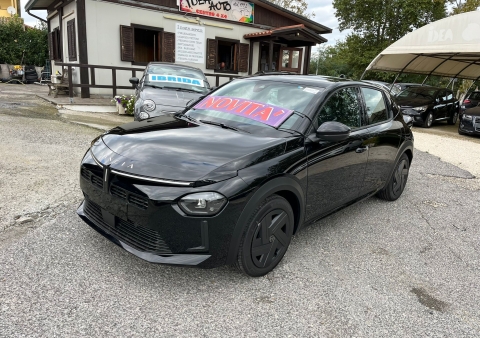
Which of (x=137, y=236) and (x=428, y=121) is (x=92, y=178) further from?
(x=428, y=121)

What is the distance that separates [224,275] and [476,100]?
47.3 feet

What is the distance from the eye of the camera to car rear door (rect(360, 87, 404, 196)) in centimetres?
396

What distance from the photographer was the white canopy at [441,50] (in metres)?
11.1

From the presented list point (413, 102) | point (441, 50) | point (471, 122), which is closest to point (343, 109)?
point (471, 122)

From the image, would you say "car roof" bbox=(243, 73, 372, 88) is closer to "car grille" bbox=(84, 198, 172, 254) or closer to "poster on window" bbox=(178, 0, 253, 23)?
"car grille" bbox=(84, 198, 172, 254)

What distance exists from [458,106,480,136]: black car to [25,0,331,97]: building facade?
6920mm

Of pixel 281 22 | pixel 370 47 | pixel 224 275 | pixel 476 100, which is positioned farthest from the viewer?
pixel 370 47

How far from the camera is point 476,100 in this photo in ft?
44.4

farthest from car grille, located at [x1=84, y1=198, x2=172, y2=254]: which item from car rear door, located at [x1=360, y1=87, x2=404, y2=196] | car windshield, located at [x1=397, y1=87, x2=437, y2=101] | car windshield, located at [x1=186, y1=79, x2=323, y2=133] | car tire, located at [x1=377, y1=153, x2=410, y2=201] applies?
car windshield, located at [x1=397, y1=87, x2=437, y2=101]

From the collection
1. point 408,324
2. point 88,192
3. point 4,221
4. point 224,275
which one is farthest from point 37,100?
point 408,324

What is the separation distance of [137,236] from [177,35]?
513 inches

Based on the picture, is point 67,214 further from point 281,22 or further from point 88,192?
point 281,22

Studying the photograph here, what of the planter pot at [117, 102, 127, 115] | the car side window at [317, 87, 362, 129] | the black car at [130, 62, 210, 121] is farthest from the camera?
the planter pot at [117, 102, 127, 115]

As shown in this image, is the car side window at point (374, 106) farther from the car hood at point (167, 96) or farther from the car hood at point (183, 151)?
the car hood at point (167, 96)
